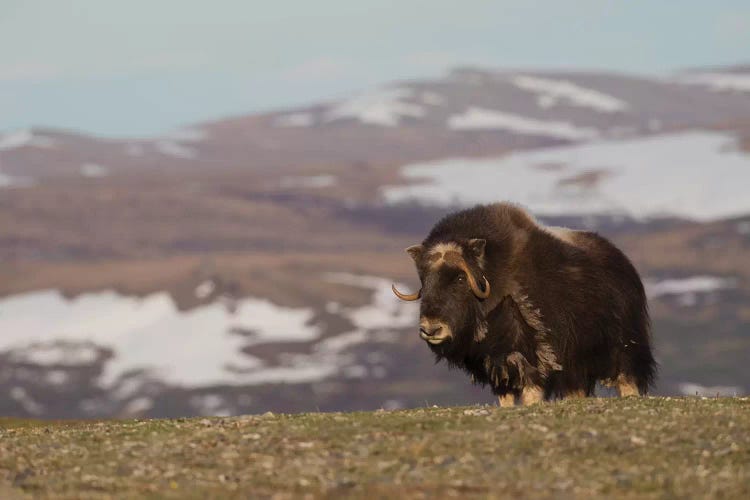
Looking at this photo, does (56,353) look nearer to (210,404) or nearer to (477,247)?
(210,404)

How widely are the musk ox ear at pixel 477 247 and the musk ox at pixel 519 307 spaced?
12 millimetres

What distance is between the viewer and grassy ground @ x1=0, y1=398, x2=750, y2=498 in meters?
12.7

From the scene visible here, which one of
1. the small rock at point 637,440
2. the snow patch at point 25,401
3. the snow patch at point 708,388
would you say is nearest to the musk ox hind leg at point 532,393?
the small rock at point 637,440

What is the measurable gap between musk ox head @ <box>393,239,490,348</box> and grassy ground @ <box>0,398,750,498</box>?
132 centimetres

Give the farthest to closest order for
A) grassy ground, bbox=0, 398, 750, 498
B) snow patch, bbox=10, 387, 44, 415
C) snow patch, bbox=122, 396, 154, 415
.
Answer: snow patch, bbox=10, 387, 44, 415 < snow patch, bbox=122, 396, 154, 415 < grassy ground, bbox=0, 398, 750, 498

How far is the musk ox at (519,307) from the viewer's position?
58.6 ft

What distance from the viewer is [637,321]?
62.9 ft

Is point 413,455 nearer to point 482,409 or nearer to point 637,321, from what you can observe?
point 482,409

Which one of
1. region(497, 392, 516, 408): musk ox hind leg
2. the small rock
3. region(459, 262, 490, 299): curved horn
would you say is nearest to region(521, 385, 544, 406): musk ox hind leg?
region(497, 392, 516, 408): musk ox hind leg

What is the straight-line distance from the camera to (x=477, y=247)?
17953mm

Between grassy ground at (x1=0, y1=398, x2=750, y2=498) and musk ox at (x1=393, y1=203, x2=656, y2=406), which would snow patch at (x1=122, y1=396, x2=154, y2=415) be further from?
grassy ground at (x1=0, y1=398, x2=750, y2=498)

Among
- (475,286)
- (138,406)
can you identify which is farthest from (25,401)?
(475,286)

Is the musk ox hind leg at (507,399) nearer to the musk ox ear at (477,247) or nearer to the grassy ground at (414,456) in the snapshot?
the grassy ground at (414,456)

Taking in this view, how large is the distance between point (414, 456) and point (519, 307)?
4501mm
